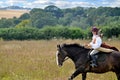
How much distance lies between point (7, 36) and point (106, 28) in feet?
46.7

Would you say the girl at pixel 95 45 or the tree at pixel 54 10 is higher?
the girl at pixel 95 45

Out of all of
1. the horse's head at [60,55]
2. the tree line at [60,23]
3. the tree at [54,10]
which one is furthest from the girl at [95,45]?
the tree at [54,10]

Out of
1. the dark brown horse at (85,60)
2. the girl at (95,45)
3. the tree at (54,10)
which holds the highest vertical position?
the girl at (95,45)

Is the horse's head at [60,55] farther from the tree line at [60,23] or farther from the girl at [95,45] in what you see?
the tree line at [60,23]

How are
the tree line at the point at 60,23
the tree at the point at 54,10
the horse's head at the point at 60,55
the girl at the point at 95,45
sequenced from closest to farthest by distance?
the girl at the point at 95,45, the horse's head at the point at 60,55, the tree line at the point at 60,23, the tree at the point at 54,10

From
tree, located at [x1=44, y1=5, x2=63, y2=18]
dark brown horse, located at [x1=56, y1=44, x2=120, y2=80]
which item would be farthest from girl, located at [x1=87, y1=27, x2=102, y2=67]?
tree, located at [x1=44, y1=5, x2=63, y2=18]

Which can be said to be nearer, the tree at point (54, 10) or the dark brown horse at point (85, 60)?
the dark brown horse at point (85, 60)

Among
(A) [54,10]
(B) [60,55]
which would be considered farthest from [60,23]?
(B) [60,55]

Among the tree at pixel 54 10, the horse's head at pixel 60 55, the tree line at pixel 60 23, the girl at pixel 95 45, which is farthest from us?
the tree at pixel 54 10

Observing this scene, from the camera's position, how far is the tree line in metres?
46.8

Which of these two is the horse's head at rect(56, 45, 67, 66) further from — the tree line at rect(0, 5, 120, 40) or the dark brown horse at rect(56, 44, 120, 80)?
the tree line at rect(0, 5, 120, 40)

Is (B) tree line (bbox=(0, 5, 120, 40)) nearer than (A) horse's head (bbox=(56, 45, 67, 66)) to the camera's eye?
No

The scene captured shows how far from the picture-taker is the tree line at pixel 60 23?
46812 millimetres

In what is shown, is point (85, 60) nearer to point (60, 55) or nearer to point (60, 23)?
point (60, 55)
